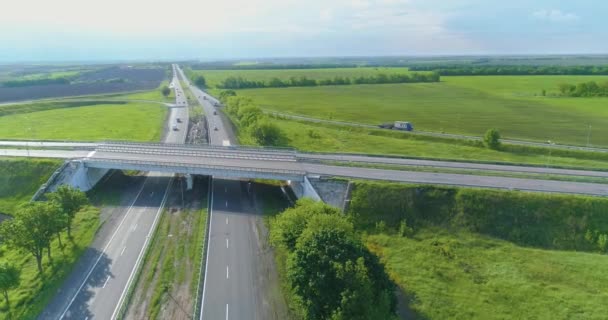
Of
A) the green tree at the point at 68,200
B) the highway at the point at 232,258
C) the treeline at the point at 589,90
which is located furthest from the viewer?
the treeline at the point at 589,90

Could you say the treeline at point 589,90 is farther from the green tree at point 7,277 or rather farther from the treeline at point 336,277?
the green tree at point 7,277

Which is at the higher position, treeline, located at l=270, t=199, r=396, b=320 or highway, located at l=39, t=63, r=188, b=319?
treeline, located at l=270, t=199, r=396, b=320

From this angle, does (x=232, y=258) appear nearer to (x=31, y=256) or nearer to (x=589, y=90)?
(x=31, y=256)

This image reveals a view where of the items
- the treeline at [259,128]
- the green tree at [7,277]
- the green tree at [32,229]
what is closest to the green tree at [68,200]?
the green tree at [32,229]

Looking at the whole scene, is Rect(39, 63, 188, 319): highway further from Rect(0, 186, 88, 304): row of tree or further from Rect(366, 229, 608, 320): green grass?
Rect(366, 229, 608, 320): green grass

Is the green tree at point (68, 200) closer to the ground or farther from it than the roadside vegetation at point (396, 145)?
closer to the ground

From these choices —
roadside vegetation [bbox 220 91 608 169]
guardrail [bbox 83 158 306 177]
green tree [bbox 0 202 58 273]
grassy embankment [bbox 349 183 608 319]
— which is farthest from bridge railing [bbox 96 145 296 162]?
green tree [bbox 0 202 58 273]

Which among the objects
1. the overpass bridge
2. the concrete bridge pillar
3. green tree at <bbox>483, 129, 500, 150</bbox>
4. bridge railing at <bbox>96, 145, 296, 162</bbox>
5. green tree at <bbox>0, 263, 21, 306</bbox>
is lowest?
green tree at <bbox>0, 263, 21, 306</bbox>
